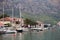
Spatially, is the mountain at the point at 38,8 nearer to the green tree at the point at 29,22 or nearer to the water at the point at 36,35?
the green tree at the point at 29,22

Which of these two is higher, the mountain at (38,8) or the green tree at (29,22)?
the mountain at (38,8)

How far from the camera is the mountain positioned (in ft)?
39.7

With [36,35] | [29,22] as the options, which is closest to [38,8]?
[29,22]

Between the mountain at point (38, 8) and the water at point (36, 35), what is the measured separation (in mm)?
385

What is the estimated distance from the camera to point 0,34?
12.1 m

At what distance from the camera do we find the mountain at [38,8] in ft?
39.7

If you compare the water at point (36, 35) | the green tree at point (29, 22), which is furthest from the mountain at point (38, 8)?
the water at point (36, 35)

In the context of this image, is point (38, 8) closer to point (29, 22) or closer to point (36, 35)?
point (29, 22)

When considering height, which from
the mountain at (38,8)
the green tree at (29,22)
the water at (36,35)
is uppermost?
the mountain at (38,8)

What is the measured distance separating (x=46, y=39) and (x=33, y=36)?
17.1 inches

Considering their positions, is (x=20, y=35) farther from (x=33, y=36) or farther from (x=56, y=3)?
(x=56, y=3)

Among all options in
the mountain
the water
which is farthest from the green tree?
the water

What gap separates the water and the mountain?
0.39 m

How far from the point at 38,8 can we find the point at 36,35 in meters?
0.86
